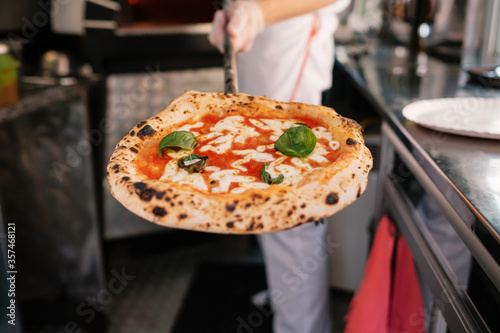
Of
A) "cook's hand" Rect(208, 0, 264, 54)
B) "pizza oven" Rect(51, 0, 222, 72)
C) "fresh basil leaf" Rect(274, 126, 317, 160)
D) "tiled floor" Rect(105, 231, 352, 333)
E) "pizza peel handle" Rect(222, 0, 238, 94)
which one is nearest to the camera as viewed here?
"fresh basil leaf" Rect(274, 126, 317, 160)

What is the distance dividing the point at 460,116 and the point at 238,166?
0.73 metres

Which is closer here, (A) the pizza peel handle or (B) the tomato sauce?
(B) the tomato sauce

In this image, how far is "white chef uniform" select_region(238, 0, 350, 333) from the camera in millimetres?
1822

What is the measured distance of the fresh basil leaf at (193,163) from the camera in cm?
89

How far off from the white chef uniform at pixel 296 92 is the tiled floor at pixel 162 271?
12.3 inches

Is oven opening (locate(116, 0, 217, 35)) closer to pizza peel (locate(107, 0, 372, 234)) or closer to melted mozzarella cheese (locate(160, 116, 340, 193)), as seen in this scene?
melted mozzarella cheese (locate(160, 116, 340, 193))

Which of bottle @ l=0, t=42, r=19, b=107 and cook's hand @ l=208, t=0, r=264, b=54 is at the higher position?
cook's hand @ l=208, t=0, r=264, b=54

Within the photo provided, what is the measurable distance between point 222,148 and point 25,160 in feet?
4.24

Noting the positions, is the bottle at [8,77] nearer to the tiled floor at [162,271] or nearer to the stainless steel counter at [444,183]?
the tiled floor at [162,271]

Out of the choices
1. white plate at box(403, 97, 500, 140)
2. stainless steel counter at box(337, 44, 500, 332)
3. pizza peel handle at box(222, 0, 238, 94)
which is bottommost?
stainless steel counter at box(337, 44, 500, 332)

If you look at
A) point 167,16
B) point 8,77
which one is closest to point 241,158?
point 8,77

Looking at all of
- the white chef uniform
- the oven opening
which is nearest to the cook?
the white chef uniform

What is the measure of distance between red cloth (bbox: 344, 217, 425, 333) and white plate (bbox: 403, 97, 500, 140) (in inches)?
14.3

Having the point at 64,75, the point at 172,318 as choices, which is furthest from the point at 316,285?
the point at 64,75
